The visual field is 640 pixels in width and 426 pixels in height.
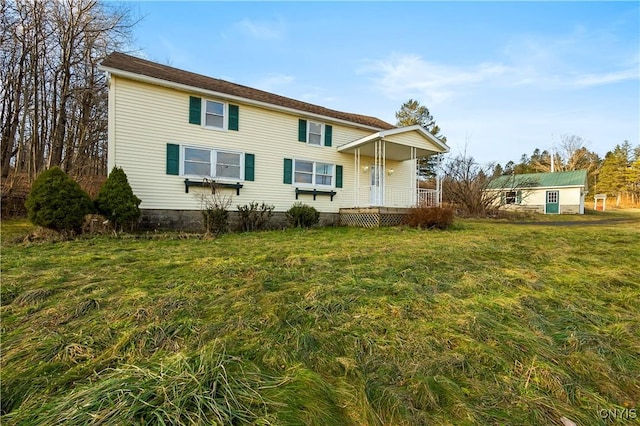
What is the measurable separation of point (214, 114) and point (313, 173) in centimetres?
455

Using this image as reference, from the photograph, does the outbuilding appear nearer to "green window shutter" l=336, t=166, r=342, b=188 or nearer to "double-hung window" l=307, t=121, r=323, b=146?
"green window shutter" l=336, t=166, r=342, b=188

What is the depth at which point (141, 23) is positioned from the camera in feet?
51.4

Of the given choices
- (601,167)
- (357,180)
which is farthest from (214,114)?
(601,167)

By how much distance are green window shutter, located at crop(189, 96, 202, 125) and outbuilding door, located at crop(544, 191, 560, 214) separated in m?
31.8

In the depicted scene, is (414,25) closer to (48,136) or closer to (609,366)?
(609,366)

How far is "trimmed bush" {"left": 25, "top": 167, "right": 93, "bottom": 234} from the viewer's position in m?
6.54

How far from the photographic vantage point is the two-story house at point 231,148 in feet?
29.3

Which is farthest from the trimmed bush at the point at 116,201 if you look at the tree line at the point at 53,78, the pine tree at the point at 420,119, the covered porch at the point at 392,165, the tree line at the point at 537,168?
the pine tree at the point at 420,119

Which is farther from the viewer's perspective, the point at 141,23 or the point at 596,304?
the point at 141,23

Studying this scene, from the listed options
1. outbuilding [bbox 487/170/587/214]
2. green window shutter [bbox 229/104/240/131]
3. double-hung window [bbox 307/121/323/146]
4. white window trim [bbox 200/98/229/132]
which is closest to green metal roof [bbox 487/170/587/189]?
outbuilding [bbox 487/170/587/214]

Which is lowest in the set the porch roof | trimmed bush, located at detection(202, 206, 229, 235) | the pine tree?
trimmed bush, located at detection(202, 206, 229, 235)

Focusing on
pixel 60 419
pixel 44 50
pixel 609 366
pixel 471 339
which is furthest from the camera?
pixel 44 50

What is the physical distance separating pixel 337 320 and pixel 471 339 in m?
1.01

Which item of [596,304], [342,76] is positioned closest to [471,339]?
[596,304]
